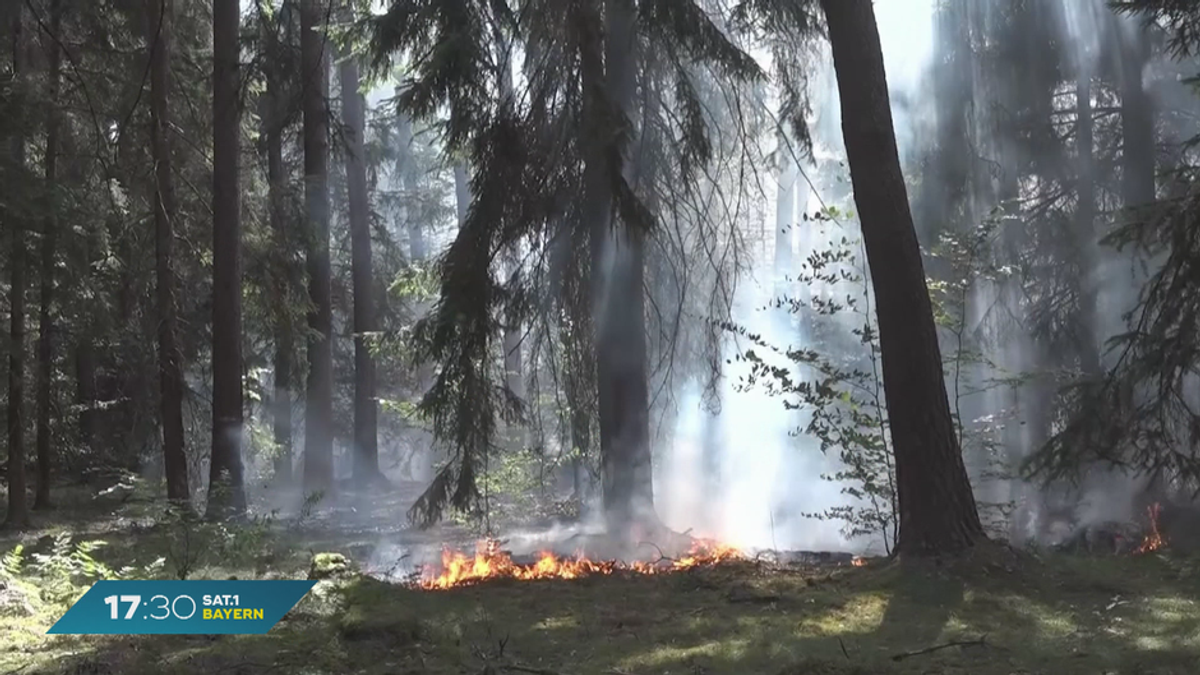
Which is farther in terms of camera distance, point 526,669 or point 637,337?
point 637,337

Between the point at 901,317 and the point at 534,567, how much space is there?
365 centimetres

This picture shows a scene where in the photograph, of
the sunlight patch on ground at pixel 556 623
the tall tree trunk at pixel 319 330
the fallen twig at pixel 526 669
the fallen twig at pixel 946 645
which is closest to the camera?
the fallen twig at pixel 526 669

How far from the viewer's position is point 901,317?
23.3ft

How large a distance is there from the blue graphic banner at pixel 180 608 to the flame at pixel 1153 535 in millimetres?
7554

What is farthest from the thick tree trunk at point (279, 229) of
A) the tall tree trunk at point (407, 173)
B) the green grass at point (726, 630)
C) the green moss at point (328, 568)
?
the tall tree trunk at point (407, 173)

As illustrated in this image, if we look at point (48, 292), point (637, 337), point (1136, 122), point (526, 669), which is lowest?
point (526, 669)

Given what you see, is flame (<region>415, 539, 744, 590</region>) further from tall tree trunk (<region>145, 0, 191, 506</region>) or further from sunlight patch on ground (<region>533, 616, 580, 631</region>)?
tall tree trunk (<region>145, 0, 191, 506</region>)

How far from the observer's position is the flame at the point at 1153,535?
939 cm

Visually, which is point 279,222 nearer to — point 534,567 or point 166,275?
point 166,275

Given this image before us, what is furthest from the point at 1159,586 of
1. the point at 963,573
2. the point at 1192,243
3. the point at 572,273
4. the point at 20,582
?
the point at 20,582

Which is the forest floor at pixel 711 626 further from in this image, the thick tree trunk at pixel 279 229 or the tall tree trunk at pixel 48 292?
the thick tree trunk at pixel 279 229

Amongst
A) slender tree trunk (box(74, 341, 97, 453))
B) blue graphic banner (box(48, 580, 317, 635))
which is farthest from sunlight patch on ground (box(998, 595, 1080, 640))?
slender tree trunk (box(74, 341, 97, 453))

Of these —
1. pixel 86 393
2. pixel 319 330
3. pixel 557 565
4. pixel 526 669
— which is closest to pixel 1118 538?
pixel 557 565

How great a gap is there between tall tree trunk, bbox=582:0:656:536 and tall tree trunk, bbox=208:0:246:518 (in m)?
4.58
